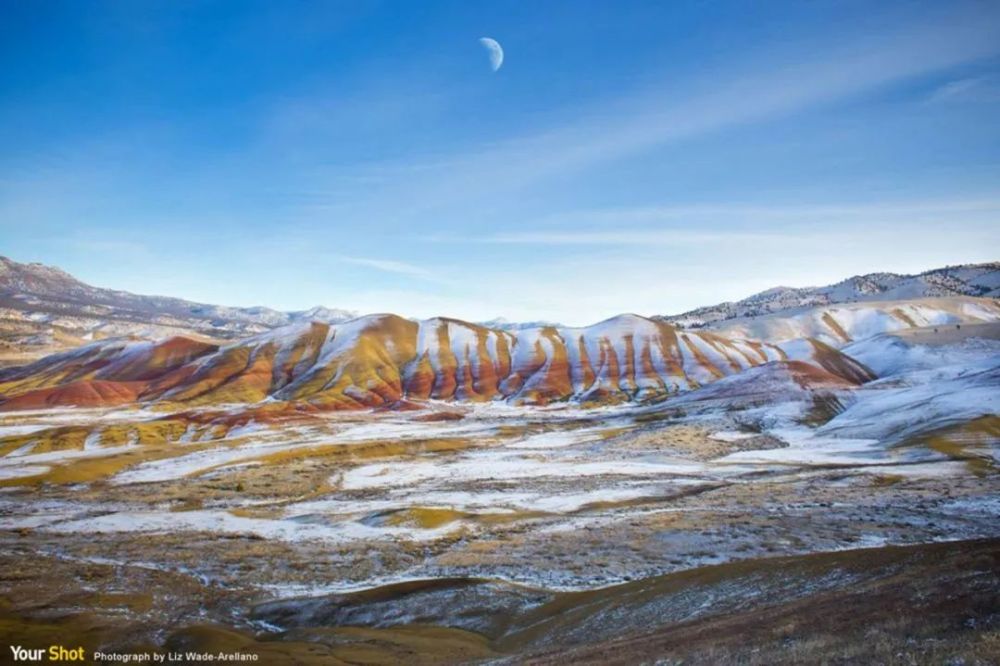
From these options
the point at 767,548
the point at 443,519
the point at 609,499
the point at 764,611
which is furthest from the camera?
the point at 609,499

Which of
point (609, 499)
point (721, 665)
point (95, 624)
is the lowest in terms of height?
point (609, 499)

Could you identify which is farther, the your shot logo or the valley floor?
the your shot logo

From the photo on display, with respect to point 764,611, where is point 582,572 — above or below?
below

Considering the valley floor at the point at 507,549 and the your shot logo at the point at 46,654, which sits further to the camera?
the your shot logo at the point at 46,654

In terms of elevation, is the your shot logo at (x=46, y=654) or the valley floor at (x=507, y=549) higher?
the your shot logo at (x=46, y=654)

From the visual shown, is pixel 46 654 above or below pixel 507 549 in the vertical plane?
above

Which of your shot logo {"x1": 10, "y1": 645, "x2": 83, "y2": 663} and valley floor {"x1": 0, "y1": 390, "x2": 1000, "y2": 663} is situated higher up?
your shot logo {"x1": 10, "y1": 645, "x2": 83, "y2": 663}

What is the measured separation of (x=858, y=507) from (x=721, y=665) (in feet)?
133

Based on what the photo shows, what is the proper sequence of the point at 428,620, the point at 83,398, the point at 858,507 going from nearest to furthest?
1. the point at 428,620
2. the point at 858,507
3. the point at 83,398

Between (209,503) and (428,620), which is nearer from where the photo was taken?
(428,620)

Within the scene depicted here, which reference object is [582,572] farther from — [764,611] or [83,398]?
[83,398]

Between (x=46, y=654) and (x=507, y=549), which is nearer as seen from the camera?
(x=46, y=654)

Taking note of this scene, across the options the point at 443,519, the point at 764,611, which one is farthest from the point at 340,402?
the point at 764,611

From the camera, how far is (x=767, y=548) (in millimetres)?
38656
